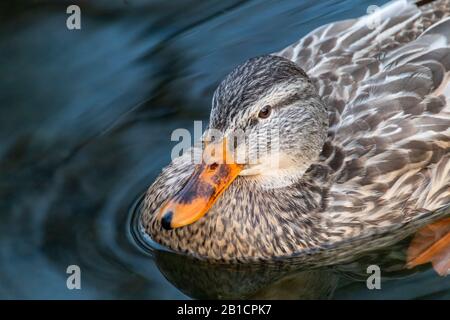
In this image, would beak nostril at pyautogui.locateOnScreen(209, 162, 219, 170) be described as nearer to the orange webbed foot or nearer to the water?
the water

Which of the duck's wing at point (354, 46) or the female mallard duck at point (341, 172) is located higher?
the duck's wing at point (354, 46)

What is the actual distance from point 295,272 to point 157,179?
47.5 inches

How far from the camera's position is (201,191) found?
6926 millimetres

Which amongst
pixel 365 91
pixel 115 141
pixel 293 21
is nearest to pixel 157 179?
pixel 115 141

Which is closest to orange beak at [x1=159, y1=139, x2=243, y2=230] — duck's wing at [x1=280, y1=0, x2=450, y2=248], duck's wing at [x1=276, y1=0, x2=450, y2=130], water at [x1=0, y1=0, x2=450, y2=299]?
water at [x1=0, y1=0, x2=450, y2=299]

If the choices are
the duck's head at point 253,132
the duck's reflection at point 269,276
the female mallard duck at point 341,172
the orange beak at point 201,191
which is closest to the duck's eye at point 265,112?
the duck's head at point 253,132

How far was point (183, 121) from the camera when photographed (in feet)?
28.7

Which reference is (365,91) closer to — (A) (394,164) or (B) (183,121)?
(A) (394,164)

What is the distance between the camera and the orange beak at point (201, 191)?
689cm

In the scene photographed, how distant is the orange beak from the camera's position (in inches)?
271

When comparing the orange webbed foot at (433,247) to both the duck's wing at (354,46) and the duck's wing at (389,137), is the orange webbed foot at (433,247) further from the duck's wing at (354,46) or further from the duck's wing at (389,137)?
the duck's wing at (354,46)

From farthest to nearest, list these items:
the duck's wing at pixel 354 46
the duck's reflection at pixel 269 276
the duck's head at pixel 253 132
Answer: the duck's wing at pixel 354 46, the duck's reflection at pixel 269 276, the duck's head at pixel 253 132

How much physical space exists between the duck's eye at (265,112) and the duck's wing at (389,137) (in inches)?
24.6

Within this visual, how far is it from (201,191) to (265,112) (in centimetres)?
65
